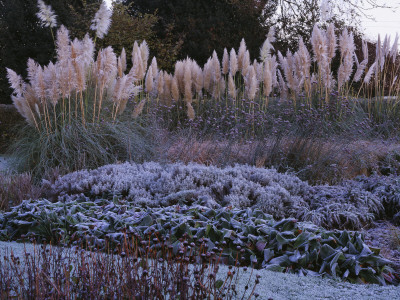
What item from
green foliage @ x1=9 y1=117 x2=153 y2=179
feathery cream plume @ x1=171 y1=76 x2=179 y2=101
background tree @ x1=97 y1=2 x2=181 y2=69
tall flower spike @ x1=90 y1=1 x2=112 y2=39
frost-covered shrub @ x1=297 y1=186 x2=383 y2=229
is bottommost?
frost-covered shrub @ x1=297 y1=186 x2=383 y2=229

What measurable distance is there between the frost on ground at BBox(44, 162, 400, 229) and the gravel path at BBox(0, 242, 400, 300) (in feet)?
5.05

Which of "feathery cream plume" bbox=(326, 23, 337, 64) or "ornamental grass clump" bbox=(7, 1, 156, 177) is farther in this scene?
"feathery cream plume" bbox=(326, 23, 337, 64)

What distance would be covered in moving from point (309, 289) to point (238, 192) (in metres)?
2.17

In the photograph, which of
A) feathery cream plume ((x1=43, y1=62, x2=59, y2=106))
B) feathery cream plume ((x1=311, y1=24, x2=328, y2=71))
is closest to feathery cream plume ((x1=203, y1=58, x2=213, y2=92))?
feathery cream plume ((x1=311, y1=24, x2=328, y2=71))

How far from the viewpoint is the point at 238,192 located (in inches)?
184

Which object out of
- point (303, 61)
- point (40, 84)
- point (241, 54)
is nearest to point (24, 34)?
point (40, 84)

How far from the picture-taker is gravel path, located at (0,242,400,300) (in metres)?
2.44

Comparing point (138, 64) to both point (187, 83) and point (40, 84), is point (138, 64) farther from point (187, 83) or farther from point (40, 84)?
point (40, 84)

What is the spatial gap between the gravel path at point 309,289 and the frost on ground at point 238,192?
60.6 inches

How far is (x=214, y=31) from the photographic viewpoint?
14.8 metres

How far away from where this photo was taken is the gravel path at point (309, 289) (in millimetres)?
2443

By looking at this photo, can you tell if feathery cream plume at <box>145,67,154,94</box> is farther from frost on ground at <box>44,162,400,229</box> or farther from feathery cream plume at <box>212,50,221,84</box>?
frost on ground at <box>44,162,400,229</box>

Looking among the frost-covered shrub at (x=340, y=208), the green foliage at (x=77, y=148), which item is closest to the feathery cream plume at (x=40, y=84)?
the green foliage at (x=77, y=148)

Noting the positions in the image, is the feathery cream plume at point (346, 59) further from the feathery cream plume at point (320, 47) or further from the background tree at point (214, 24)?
the background tree at point (214, 24)
